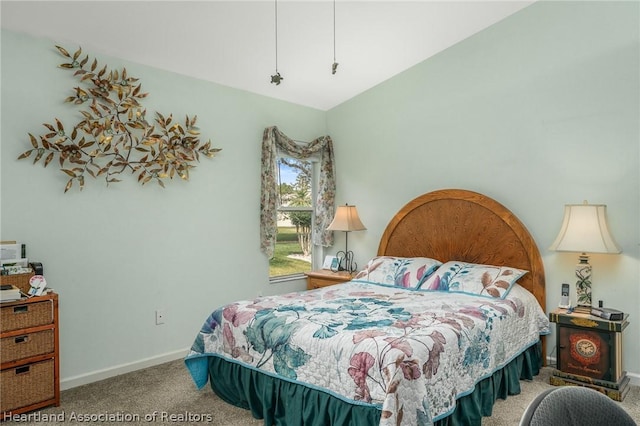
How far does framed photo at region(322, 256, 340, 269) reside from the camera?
462cm

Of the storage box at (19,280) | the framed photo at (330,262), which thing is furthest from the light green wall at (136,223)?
the framed photo at (330,262)

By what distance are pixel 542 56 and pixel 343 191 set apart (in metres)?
2.37

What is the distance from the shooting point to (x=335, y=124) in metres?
5.00

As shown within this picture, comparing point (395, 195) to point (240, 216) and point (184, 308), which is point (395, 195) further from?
point (184, 308)

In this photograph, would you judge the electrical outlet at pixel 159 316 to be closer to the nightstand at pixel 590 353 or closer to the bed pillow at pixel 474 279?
the bed pillow at pixel 474 279

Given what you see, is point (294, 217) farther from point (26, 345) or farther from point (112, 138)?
point (26, 345)

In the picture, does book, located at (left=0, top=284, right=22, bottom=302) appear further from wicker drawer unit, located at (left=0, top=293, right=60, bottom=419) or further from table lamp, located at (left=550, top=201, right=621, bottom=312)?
table lamp, located at (left=550, top=201, right=621, bottom=312)

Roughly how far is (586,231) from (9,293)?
149 inches

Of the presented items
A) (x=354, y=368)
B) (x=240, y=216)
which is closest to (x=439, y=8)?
(x=240, y=216)

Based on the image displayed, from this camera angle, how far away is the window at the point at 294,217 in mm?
4711

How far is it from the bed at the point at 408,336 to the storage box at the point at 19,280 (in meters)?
1.12

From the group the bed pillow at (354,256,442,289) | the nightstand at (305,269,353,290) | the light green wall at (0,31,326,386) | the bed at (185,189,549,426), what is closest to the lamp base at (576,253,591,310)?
the bed at (185,189,549,426)

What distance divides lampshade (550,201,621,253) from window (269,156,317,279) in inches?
105

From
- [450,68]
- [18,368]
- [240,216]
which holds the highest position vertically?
[450,68]
